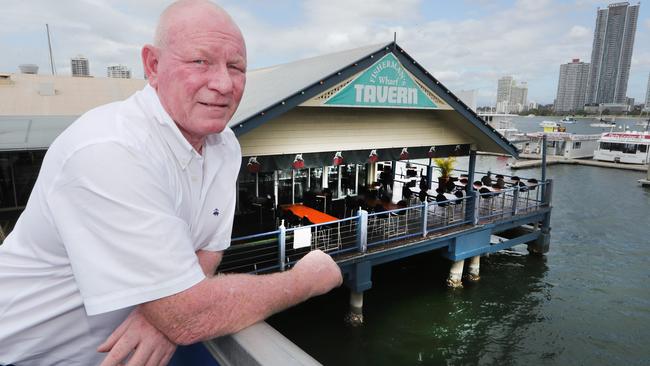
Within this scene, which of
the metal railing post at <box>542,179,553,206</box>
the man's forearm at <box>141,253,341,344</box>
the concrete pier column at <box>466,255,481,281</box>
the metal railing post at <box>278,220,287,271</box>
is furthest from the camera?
the metal railing post at <box>542,179,553,206</box>

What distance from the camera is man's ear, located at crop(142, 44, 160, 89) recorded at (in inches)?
52.9

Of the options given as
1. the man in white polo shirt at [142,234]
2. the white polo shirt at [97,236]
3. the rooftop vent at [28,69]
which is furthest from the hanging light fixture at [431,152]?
the rooftop vent at [28,69]

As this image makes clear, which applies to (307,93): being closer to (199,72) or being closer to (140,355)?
(199,72)

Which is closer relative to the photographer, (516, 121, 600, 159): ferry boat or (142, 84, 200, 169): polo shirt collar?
(142, 84, 200, 169): polo shirt collar

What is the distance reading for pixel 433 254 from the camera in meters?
15.8

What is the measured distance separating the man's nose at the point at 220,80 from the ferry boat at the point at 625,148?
189 ft

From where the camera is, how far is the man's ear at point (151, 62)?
1.34 metres

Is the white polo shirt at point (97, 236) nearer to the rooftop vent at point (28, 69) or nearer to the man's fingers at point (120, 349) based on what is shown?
the man's fingers at point (120, 349)

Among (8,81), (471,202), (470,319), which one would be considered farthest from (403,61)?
(8,81)

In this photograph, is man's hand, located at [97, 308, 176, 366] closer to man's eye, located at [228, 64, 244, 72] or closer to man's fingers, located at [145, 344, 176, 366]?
man's fingers, located at [145, 344, 176, 366]

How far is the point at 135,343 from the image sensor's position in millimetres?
1137

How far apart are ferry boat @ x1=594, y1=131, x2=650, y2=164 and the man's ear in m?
57.8

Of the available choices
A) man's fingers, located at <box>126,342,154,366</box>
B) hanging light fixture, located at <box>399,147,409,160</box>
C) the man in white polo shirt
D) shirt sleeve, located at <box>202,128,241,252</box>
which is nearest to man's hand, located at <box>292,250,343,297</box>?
the man in white polo shirt

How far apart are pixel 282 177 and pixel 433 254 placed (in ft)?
23.2
